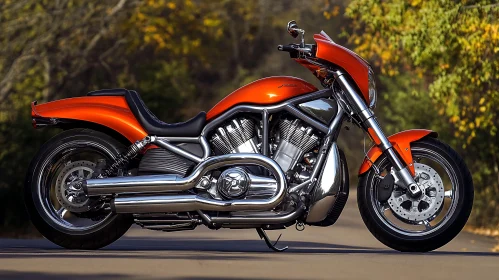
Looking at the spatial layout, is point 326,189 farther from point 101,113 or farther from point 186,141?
point 101,113

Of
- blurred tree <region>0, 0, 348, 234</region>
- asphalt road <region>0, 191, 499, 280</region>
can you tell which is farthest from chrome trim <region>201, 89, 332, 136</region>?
blurred tree <region>0, 0, 348, 234</region>

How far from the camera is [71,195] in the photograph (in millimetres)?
10562

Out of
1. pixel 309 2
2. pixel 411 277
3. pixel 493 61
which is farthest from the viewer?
pixel 309 2

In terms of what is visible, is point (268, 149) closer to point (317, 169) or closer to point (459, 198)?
point (317, 169)

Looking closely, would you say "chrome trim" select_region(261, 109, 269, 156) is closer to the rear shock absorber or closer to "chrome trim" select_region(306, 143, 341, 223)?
"chrome trim" select_region(306, 143, 341, 223)

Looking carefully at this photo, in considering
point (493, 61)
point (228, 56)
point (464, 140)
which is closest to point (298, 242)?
point (493, 61)

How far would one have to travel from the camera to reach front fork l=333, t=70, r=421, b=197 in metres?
10.4

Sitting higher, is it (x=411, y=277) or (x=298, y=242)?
(x=411, y=277)

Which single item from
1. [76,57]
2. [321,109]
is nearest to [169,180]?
[321,109]

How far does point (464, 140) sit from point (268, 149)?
48.1 feet

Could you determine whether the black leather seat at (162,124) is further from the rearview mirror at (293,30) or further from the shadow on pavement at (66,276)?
the shadow on pavement at (66,276)

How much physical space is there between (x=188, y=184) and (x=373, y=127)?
1571mm

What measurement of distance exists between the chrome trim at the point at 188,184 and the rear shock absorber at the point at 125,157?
177mm

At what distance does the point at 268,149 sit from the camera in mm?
10312
